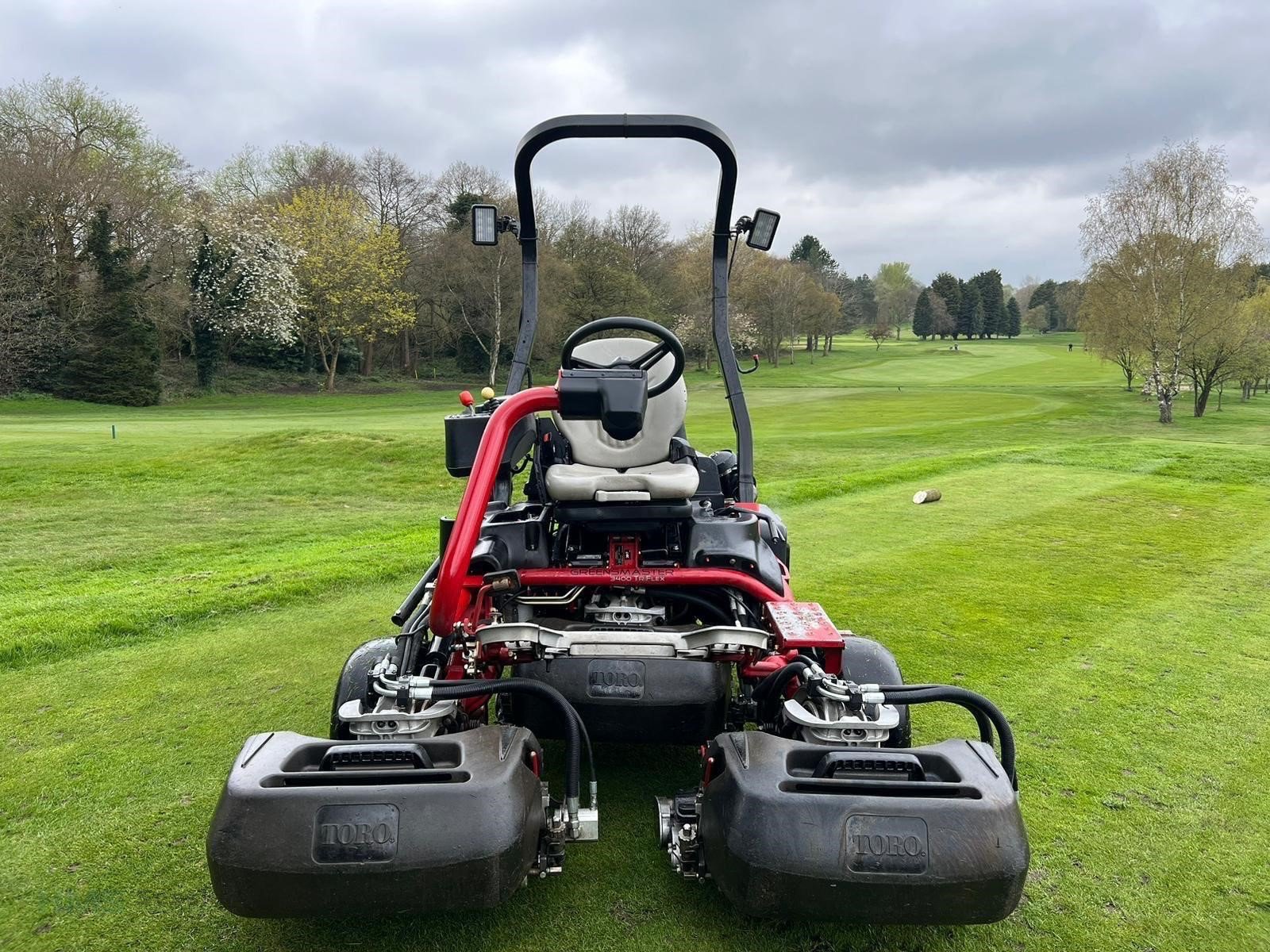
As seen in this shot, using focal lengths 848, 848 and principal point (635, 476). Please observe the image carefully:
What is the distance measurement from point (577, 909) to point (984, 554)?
536 centimetres

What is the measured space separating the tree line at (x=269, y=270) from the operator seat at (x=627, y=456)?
12517 millimetres

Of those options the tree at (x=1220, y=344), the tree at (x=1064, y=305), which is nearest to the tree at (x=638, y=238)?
the tree at (x=1220, y=344)

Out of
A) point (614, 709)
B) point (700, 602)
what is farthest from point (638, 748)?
point (614, 709)

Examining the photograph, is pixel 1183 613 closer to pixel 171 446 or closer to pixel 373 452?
pixel 373 452

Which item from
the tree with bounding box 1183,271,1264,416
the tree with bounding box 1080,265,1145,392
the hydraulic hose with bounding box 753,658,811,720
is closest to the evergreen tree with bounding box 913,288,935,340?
the tree with bounding box 1080,265,1145,392

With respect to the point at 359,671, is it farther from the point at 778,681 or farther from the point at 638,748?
the point at 778,681

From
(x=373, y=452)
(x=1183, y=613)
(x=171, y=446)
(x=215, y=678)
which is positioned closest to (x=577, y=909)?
(x=215, y=678)

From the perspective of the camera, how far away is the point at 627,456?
4.06m

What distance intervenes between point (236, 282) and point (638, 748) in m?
34.1

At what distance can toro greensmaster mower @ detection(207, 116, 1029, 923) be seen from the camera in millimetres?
1925

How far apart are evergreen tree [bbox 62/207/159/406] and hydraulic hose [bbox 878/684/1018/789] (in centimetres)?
3067

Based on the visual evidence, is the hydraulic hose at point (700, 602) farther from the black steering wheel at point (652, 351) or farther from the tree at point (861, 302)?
the tree at point (861, 302)

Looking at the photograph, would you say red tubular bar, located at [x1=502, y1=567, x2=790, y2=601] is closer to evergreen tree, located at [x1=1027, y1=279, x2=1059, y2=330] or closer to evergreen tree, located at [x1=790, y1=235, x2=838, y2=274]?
evergreen tree, located at [x1=790, y1=235, x2=838, y2=274]

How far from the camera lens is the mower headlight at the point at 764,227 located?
4156 millimetres
